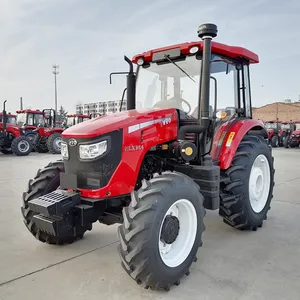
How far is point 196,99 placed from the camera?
135 inches

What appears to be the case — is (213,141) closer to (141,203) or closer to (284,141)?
(141,203)

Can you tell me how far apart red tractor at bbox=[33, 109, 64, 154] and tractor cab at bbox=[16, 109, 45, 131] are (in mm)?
191

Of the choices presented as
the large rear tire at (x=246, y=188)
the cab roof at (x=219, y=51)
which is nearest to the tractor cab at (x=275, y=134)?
the large rear tire at (x=246, y=188)

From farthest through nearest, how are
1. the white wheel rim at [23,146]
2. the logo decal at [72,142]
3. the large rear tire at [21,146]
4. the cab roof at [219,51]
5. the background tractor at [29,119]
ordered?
the background tractor at [29,119], the white wheel rim at [23,146], the large rear tire at [21,146], the cab roof at [219,51], the logo decal at [72,142]

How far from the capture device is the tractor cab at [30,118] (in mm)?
16438

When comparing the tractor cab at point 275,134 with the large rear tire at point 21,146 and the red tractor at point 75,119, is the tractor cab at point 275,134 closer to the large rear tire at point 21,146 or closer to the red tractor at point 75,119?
the red tractor at point 75,119

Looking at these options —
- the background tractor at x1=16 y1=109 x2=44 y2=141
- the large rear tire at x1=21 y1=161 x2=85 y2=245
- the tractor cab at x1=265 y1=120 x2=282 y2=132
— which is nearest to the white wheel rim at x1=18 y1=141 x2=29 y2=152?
the background tractor at x1=16 y1=109 x2=44 y2=141

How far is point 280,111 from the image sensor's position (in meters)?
39.8

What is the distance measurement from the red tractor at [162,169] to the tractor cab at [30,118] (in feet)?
45.3

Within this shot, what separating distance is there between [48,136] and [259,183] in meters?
13.3

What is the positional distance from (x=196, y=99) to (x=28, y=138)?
43.4 feet

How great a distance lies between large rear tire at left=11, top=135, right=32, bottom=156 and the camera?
14.1 meters

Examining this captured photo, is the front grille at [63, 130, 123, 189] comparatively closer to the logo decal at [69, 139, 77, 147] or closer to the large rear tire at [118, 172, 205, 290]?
the logo decal at [69, 139, 77, 147]

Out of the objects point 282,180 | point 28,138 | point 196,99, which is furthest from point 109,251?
point 28,138
